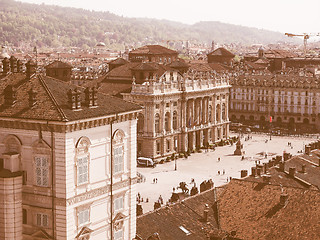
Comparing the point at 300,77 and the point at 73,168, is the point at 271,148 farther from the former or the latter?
the point at 73,168

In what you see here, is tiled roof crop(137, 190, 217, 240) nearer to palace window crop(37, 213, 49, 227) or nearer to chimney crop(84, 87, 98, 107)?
palace window crop(37, 213, 49, 227)

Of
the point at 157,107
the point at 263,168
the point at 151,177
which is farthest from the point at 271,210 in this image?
the point at 157,107

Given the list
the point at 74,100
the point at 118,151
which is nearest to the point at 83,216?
the point at 118,151

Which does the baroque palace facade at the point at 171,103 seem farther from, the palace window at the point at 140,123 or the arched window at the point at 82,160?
the arched window at the point at 82,160

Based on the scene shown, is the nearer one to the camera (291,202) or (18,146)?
(18,146)

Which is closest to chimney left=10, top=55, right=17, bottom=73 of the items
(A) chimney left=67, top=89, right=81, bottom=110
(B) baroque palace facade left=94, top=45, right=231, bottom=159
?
(A) chimney left=67, top=89, right=81, bottom=110
